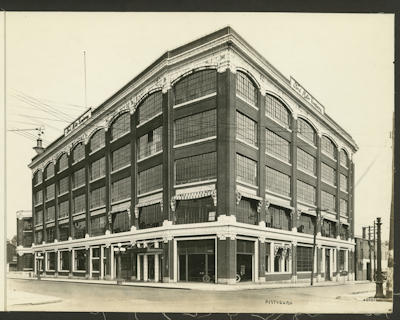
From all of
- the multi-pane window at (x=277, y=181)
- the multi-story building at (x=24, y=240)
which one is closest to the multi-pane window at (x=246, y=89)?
the multi-pane window at (x=277, y=181)

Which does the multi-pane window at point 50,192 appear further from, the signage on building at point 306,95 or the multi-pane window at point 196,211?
the signage on building at point 306,95

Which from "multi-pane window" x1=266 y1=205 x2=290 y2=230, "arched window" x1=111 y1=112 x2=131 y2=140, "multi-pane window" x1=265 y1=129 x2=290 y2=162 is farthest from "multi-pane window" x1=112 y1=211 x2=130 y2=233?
"multi-pane window" x1=265 y1=129 x2=290 y2=162

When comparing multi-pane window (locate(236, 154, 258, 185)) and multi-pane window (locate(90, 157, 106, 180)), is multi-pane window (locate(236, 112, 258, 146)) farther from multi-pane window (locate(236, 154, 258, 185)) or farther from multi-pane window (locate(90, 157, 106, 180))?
multi-pane window (locate(90, 157, 106, 180))

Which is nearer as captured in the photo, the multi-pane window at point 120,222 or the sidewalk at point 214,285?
the sidewalk at point 214,285

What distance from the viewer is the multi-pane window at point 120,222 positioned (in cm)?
2244

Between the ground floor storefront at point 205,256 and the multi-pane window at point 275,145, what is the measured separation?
2.71 meters

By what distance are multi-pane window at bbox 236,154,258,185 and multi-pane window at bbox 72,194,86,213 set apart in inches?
220

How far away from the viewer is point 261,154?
68.6 feet

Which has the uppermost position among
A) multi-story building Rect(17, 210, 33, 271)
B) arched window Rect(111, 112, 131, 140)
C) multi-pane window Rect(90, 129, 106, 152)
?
arched window Rect(111, 112, 131, 140)

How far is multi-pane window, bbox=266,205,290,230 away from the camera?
71.3 feet

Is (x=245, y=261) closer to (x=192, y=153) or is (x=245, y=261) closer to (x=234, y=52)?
(x=192, y=153)

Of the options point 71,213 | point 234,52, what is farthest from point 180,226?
point 234,52

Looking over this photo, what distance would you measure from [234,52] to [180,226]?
19.5ft

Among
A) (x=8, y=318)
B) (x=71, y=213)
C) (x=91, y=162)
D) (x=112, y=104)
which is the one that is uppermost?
(x=112, y=104)
